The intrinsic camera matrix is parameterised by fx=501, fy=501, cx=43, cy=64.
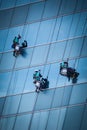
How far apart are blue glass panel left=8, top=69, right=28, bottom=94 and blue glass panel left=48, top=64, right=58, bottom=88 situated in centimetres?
263

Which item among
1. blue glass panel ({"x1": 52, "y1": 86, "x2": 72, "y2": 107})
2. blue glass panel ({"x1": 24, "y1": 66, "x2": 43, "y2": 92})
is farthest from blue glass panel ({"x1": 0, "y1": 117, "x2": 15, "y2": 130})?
blue glass panel ({"x1": 52, "y1": 86, "x2": 72, "y2": 107})

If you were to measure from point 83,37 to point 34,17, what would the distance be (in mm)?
6094

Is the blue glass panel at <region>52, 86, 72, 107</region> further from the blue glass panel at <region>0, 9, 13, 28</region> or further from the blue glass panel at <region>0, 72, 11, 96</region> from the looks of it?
the blue glass panel at <region>0, 9, 13, 28</region>

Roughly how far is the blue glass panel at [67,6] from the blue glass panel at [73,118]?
363 inches

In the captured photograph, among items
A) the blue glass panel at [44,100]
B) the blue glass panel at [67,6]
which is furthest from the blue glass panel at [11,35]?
the blue glass panel at [44,100]

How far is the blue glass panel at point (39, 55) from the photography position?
41938 mm

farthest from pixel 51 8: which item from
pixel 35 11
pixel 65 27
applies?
pixel 65 27

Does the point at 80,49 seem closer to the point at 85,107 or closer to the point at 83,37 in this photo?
the point at 83,37

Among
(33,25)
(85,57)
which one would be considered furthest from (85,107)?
(33,25)

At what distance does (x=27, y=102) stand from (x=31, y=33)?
6649mm

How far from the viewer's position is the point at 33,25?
145 feet

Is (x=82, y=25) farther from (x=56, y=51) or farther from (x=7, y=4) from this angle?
(x=7, y=4)

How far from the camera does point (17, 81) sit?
4247cm

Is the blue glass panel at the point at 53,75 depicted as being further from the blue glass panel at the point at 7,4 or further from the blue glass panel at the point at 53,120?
the blue glass panel at the point at 7,4
